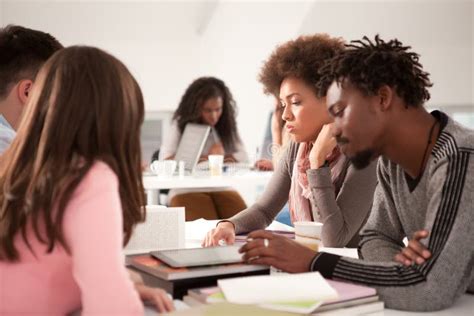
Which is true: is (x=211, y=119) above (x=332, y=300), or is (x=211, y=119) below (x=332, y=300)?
above

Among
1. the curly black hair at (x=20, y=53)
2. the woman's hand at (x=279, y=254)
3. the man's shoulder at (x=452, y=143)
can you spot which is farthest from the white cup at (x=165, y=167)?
the man's shoulder at (x=452, y=143)

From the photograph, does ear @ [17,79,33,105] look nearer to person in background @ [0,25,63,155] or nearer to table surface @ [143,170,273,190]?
person in background @ [0,25,63,155]

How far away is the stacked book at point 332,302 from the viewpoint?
1117 mm

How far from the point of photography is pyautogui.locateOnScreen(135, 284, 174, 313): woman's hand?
1.14 metres

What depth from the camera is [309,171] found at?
2020 millimetres

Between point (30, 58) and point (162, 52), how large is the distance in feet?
17.5

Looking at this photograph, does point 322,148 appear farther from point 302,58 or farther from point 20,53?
point 20,53

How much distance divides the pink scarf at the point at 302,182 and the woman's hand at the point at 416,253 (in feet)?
2.80

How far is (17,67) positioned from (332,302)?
123 centimetres

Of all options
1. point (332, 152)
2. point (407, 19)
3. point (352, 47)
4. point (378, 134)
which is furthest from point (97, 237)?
point (407, 19)

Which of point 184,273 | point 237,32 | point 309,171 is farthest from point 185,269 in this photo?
point 237,32

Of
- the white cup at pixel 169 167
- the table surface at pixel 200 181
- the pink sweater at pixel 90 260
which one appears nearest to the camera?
the pink sweater at pixel 90 260

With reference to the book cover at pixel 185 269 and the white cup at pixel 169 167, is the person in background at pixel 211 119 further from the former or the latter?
the book cover at pixel 185 269

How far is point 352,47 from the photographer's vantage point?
1543mm
